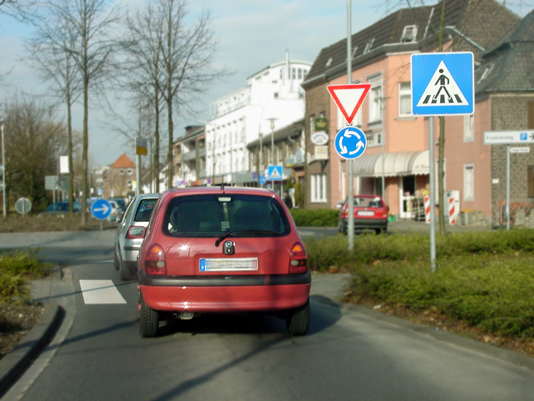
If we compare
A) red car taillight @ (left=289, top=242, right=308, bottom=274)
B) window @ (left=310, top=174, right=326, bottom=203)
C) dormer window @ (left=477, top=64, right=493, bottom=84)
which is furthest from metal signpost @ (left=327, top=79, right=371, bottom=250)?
window @ (left=310, top=174, right=326, bottom=203)

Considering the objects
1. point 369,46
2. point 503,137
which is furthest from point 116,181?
point 503,137

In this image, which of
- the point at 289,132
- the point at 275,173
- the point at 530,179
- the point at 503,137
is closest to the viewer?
the point at 503,137

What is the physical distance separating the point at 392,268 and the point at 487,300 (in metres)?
2.66

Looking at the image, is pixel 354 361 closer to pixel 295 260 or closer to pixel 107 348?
pixel 295 260

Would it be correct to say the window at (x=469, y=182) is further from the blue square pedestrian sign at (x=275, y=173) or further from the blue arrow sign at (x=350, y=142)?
the blue arrow sign at (x=350, y=142)

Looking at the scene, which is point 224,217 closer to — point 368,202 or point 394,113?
point 368,202

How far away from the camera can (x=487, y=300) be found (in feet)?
25.5

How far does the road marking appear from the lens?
36.8 feet

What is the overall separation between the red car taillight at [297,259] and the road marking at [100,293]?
4043 millimetres

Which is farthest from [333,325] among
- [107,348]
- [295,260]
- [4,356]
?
[4,356]

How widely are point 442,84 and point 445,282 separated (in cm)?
291

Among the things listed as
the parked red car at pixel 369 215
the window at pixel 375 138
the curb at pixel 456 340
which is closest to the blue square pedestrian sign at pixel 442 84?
the curb at pixel 456 340

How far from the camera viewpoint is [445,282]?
28.9 feet

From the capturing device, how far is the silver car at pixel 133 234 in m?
13.4
